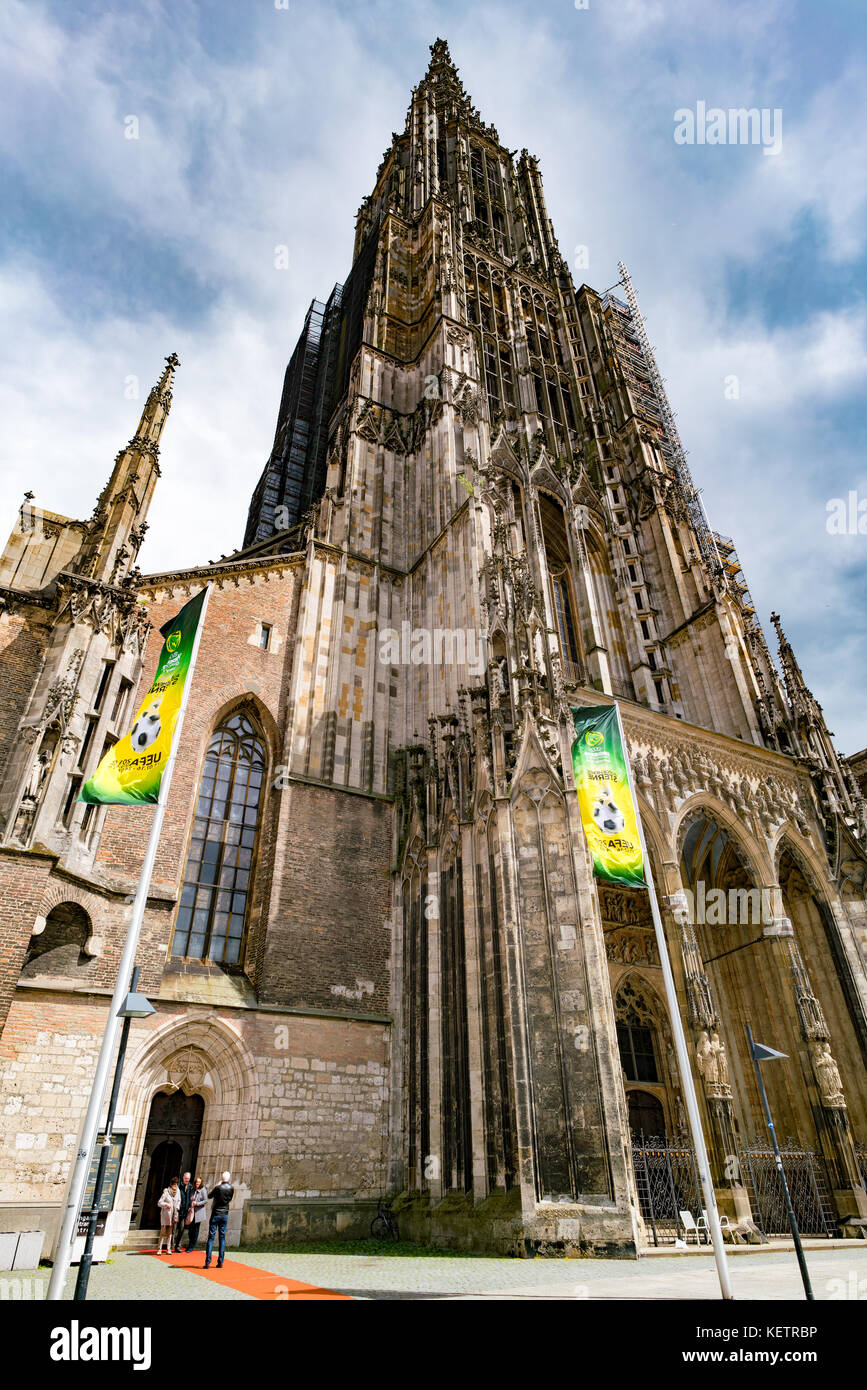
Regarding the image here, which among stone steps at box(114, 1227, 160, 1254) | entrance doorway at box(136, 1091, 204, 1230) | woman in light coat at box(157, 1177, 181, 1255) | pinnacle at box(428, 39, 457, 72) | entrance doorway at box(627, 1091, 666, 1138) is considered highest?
pinnacle at box(428, 39, 457, 72)

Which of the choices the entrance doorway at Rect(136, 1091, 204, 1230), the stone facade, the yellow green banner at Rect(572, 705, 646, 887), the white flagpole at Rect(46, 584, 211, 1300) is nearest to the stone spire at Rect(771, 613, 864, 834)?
the stone facade

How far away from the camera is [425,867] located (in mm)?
16797

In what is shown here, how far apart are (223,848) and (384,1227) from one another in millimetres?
8126

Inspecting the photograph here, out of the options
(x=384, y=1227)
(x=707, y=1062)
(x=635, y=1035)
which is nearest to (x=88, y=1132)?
(x=384, y=1227)

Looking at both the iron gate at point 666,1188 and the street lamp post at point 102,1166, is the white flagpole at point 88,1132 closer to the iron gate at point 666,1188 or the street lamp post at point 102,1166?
the street lamp post at point 102,1166

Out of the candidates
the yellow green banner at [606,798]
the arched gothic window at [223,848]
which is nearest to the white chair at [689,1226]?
the yellow green banner at [606,798]

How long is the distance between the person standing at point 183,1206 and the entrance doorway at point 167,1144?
2.07 ft

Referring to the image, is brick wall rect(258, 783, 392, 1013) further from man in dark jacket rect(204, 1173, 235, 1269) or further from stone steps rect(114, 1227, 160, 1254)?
man in dark jacket rect(204, 1173, 235, 1269)

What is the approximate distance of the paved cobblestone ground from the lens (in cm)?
738

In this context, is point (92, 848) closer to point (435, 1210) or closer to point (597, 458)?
point (435, 1210)

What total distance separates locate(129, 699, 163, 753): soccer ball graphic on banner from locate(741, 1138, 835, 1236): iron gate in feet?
44.0

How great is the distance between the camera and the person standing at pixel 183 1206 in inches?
491

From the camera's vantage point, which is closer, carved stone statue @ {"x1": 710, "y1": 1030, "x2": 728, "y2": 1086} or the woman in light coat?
the woman in light coat
